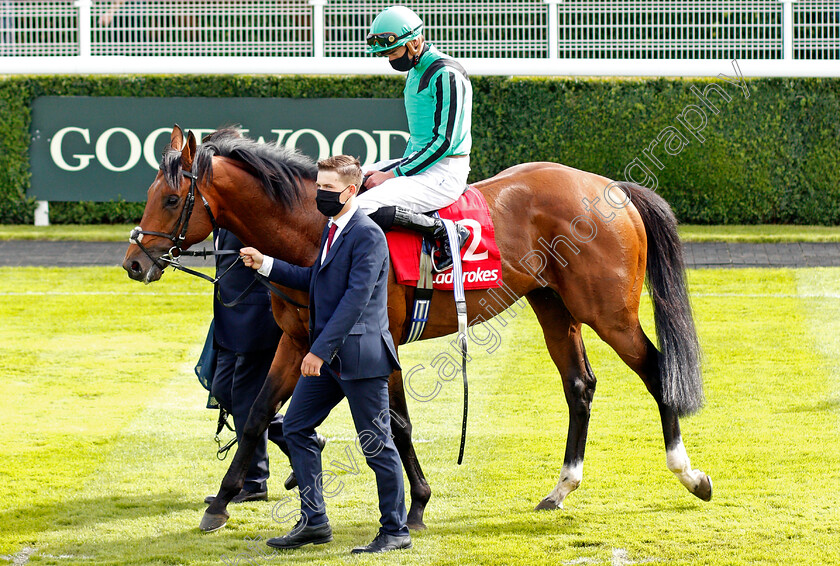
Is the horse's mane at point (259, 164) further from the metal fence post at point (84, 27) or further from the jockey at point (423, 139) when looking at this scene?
the metal fence post at point (84, 27)

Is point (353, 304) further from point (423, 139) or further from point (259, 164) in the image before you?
point (423, 139)

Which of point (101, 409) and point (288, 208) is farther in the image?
point (101, 409)

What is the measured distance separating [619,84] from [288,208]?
10.8 metres

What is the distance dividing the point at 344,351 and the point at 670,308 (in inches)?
77.2

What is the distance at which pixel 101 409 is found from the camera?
7090 mm

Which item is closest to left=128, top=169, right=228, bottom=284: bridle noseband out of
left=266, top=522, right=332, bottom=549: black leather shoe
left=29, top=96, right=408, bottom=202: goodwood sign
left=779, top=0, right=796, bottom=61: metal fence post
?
left=266, top=522, right=332, bottom=549: black leather shoe

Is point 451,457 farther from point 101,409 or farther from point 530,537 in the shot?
point 101,409

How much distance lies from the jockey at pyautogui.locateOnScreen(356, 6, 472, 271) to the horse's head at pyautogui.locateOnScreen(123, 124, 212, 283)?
0.76 m

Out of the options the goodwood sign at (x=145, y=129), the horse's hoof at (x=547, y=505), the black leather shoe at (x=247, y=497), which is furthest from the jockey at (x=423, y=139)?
the goodwood sign at (x=145, y=129)

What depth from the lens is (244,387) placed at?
530cm

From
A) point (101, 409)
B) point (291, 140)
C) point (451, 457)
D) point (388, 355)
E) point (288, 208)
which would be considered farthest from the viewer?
point (291, 140)

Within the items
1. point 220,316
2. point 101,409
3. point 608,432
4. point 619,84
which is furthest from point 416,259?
point 619,84

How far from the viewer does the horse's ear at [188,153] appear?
4648 mm

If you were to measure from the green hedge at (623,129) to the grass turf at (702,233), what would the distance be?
24 centimetres
